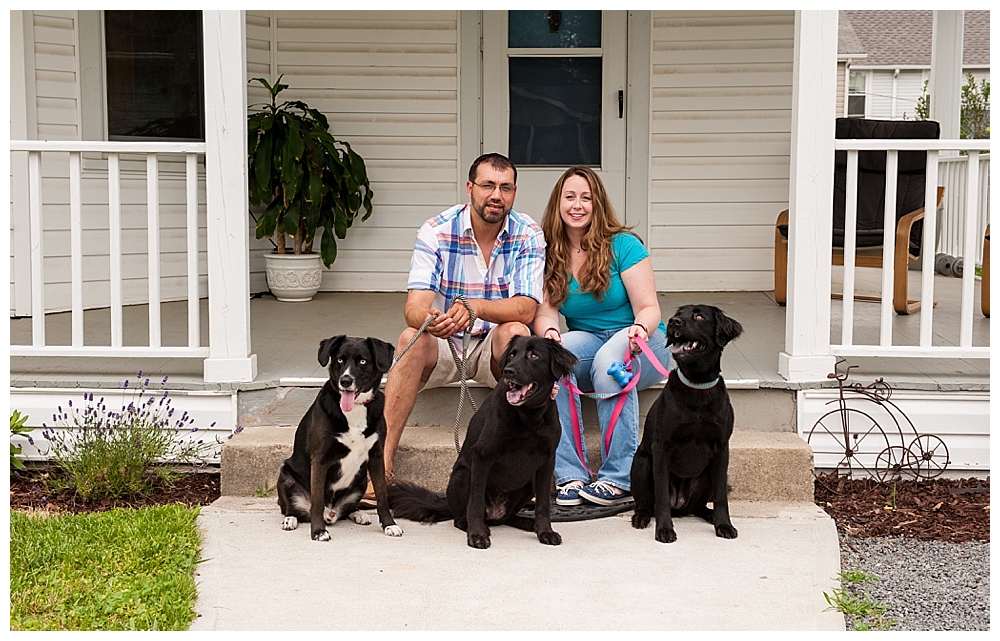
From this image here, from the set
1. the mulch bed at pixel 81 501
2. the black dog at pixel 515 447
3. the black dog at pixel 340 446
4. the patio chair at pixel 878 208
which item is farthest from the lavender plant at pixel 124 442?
the patio chair at pixel 878 208

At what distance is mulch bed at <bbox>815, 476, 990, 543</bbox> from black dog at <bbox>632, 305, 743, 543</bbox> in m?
0.65

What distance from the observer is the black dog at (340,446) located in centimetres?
336

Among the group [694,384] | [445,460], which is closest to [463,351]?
[445,460]

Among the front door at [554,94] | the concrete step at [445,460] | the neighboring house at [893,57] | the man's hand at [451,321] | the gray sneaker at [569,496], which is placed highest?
the neighboring house at [893,57]

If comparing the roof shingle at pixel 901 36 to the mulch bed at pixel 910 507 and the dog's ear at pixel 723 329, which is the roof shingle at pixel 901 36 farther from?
the dog's ear at pixel 723 329

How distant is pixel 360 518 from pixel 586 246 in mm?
1281

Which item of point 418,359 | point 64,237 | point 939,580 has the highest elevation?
point 64,237

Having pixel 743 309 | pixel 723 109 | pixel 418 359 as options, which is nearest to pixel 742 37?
pixel 723 109

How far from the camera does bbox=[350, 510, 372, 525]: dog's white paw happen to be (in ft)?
12.0

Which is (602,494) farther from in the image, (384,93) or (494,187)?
(384,93)

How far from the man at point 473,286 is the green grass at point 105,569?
0.86m

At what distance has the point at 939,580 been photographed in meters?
3.24
